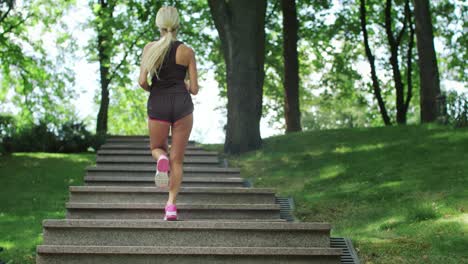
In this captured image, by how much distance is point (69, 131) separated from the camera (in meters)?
21.3

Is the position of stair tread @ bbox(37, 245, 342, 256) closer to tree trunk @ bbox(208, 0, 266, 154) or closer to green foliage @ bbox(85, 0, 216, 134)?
tree trunk @ bbox(208, 0, 266, 154)

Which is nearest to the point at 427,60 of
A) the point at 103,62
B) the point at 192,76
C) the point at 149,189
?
the point at 149,189

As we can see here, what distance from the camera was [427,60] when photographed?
18297 mm

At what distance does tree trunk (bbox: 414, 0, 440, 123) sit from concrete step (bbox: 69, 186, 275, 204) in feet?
35.8

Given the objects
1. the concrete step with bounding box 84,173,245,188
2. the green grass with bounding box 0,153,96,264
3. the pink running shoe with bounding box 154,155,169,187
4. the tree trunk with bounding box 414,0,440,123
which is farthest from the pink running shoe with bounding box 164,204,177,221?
the tree trunk with bounding box 414,0,440,123

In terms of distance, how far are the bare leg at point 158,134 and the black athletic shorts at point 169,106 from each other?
0.06 metres

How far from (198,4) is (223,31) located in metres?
12.2

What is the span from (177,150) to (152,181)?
322cm

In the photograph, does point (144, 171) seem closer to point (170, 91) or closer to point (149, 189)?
point (149, 189)

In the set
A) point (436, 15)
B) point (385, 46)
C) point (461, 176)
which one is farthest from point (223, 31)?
point (385, 46)

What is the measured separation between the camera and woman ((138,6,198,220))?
710 centimetres

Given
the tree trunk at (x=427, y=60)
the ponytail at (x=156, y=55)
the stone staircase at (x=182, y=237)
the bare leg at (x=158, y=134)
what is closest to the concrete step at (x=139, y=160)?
the stone staircase at (x=182, y=237)

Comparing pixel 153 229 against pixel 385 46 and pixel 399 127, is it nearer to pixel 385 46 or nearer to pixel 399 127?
pixel 399 127

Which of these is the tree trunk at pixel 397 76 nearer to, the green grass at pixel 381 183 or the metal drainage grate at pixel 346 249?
the green grass at pixel 381 183
